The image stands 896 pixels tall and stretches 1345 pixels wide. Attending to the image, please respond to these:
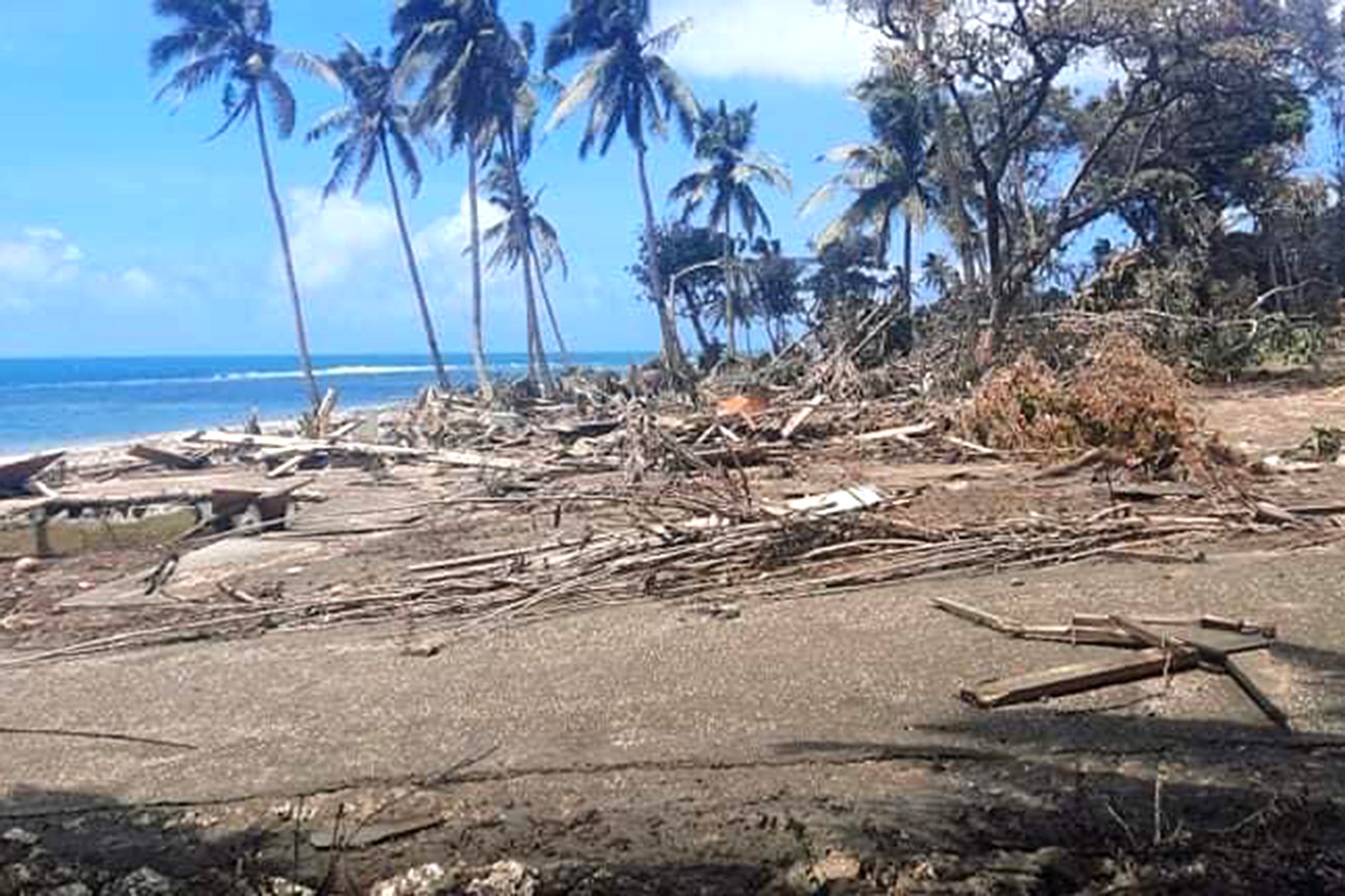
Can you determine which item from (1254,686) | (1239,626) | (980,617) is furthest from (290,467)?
(1254,686)

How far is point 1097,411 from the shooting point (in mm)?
11375

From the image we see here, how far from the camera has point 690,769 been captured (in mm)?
4934

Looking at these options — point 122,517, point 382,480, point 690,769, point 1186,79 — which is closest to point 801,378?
point 382,480

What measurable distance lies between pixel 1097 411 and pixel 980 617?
5.40m

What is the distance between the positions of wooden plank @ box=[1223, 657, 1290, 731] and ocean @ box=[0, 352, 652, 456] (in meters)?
20.8

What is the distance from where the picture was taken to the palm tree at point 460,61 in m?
34.8

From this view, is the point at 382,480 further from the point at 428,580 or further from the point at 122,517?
→ the point at 428,580

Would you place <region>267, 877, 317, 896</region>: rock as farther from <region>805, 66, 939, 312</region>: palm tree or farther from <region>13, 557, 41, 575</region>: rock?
<region>805, 66, 939, 312</region>: palm tree

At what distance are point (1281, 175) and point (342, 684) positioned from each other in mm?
25833

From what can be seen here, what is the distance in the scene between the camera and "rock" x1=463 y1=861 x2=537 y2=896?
3.97 meters

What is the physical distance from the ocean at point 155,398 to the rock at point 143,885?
20.3 metres

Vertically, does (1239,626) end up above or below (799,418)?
below

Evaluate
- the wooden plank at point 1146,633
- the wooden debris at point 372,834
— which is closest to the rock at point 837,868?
the wooden debris at point 372,834

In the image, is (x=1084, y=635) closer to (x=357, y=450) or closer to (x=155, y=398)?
(x=357, y=450)
